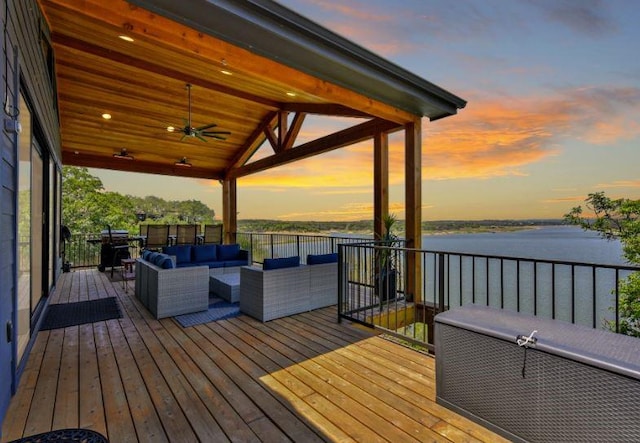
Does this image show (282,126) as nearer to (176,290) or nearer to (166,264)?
(166,264)

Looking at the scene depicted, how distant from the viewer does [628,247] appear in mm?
7324

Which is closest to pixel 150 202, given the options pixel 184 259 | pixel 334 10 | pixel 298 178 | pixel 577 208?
pixel 298 178

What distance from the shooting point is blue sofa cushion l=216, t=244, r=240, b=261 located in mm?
6621

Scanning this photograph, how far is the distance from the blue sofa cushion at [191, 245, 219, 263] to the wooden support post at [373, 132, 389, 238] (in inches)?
137

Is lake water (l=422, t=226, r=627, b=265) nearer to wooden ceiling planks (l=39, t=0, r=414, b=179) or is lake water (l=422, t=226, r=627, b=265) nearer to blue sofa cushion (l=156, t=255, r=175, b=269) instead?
wooden ceiling planks (l=39, t=0, r=414, b=179)

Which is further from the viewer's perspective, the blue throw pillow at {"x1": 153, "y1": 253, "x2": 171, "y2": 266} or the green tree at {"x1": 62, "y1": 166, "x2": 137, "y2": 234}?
the green tree at {"x1": 62, "y1": 166, "x2": 137, "y2": 234}

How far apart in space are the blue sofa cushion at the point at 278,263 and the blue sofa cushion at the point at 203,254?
2.87 metres

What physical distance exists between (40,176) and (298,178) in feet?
25.5

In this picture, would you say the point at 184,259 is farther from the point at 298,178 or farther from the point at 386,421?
the point at 298,178

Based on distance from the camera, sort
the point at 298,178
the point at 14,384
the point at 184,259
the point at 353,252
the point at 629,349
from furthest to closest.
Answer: the point at 298,178, the point at 184,259, the point at 353,252, the point at 14,384, the point at 629,349

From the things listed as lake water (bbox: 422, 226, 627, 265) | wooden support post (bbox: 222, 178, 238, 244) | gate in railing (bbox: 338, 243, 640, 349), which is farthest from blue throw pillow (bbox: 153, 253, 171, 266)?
wooden support post (bbox: 222, 178, 238, 244)

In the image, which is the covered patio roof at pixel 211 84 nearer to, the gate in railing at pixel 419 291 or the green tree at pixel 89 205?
the gate in railing at pixel 419 291

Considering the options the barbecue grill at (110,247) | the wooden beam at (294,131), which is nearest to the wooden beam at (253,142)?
the wooden beam at (294,131)

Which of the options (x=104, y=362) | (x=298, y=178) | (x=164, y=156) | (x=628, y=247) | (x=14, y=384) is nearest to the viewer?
(x=14, y=384)
